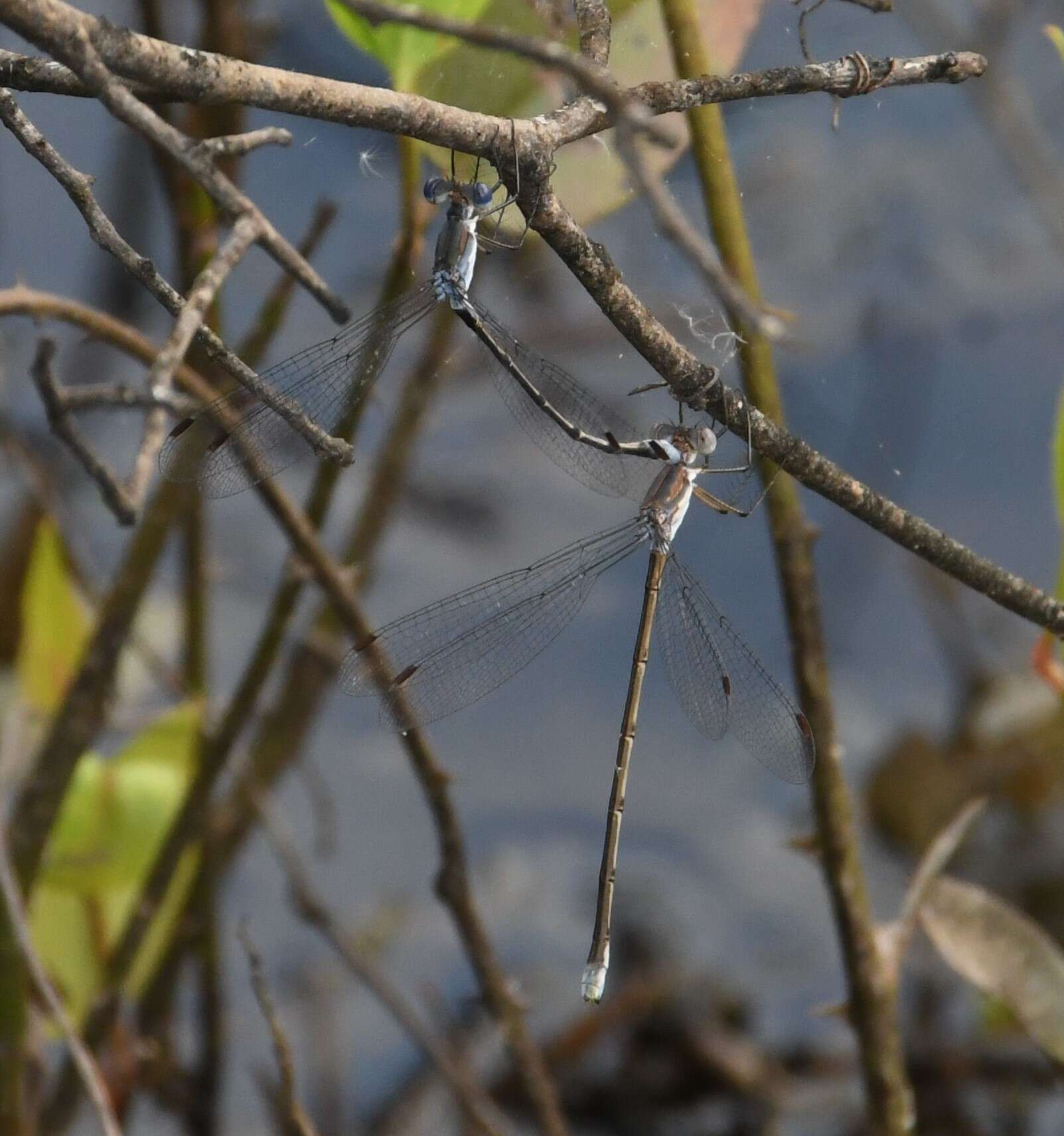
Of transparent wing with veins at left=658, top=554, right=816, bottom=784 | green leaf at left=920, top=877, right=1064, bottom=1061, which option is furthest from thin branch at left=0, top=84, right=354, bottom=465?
green leaf at left=920, top=877, right=1064, bottom=1061

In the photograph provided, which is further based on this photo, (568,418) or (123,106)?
(568,418)

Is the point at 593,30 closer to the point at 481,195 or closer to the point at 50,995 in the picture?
the point at 481,195

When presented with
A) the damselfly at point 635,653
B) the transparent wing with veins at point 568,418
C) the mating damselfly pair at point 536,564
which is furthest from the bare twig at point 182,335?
the damselfly at point 635,653

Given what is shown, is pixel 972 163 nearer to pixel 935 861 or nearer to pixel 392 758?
pixel 392 758

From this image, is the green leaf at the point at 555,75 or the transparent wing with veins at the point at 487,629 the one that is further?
the transparent wing with veins at the point at 487,629

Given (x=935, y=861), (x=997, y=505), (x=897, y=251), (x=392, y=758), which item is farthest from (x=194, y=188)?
(x=897, y=251)

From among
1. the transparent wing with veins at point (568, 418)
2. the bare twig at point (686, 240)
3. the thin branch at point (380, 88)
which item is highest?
the transparent wing with veins at point (568, 418)

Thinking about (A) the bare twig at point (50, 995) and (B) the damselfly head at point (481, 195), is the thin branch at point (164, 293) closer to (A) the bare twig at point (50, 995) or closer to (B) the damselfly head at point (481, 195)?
(B) the damselfly head at point (481, 195)

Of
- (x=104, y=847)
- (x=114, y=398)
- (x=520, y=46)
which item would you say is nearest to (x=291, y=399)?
(x=114, y=398)
